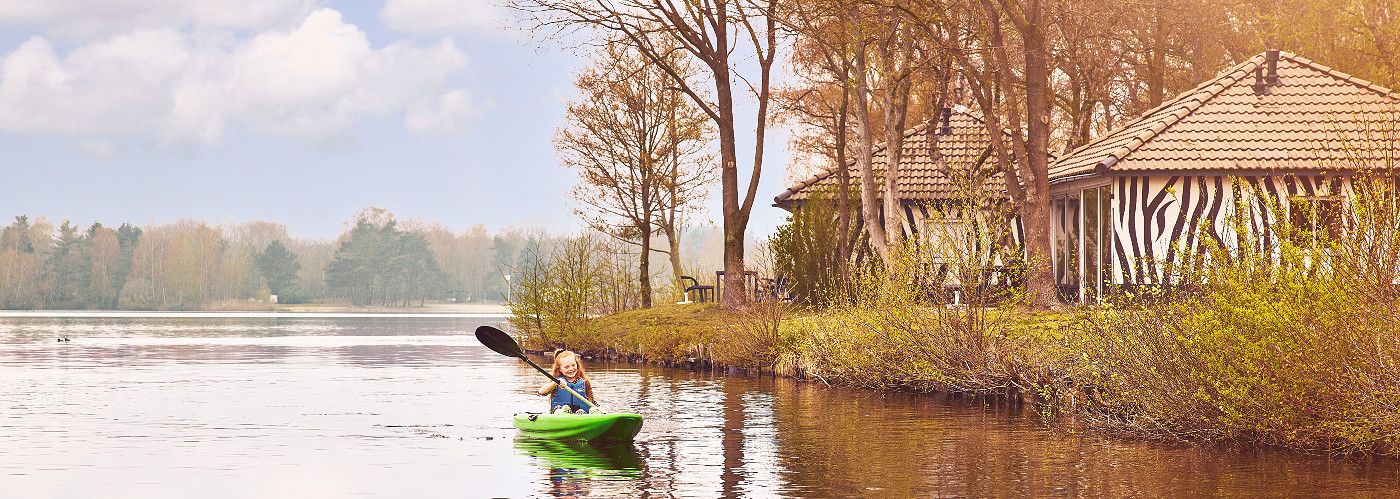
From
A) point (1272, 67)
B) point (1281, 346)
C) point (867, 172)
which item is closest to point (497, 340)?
point (1281, 346)

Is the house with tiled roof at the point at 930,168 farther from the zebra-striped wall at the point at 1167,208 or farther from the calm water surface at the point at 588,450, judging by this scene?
the calm water surface at the point at 588,450

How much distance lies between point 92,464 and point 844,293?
11888 mm

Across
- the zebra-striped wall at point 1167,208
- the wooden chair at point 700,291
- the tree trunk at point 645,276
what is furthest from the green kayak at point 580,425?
the tree trunk at point 645,276

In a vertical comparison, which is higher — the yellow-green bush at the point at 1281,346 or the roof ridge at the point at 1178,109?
the roof ridge at the point at 1178,109

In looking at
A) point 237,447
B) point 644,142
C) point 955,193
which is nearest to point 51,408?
point 237,447

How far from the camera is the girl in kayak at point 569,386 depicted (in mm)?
17016

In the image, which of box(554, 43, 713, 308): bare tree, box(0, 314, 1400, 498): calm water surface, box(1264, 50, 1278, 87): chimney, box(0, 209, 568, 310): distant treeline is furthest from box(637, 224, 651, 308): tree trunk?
box(0, 209, 568, 310): distant treeline

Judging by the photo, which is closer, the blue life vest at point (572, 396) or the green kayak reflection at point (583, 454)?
the green kayak reflection at point (583, 454)

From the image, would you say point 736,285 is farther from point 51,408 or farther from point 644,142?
point 51,408

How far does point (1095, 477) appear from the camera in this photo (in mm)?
13070

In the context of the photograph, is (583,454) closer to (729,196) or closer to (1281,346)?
(1281,346)

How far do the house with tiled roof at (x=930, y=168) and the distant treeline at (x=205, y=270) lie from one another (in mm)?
82559

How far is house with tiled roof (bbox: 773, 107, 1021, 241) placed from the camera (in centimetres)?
3438

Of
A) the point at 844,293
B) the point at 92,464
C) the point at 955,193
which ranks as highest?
the point at 955,193
